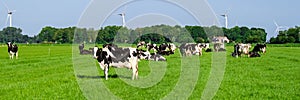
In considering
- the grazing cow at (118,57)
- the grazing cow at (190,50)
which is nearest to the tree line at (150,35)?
the grazing cow at (190,50)

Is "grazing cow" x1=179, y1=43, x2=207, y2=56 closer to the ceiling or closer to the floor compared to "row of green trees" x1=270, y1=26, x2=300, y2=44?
closer to the floor

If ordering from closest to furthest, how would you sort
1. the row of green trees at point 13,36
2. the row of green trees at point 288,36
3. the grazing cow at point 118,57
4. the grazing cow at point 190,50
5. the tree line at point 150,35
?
the grazing cow at point 118,57 → the grazing cow at point 190,50 → the tree line at point 150,35 → the row of green trees at point 288,36 → the row of green trees at point 13,36

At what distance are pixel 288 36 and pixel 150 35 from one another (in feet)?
132

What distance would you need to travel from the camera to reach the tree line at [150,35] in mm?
74113

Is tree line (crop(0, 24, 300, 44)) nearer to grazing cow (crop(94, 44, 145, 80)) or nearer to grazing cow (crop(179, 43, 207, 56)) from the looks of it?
grazing cow (crop(179, 43, 207, 56))

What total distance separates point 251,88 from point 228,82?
1682 mm

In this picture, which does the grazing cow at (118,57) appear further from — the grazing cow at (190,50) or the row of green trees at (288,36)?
the row of green trees at (288,36)

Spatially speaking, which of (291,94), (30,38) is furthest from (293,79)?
(30,38)

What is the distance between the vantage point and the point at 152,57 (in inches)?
→ 1153

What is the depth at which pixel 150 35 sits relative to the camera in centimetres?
8000

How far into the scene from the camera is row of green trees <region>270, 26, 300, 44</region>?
331ft

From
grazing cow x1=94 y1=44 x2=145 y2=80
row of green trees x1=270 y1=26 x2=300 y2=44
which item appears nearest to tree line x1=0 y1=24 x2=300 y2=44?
row of green trees x1=270 y1=26 x2=300 y2=44

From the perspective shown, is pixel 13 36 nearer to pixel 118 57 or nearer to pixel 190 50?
pixel 190 50

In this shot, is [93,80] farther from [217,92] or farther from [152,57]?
[152,57]
